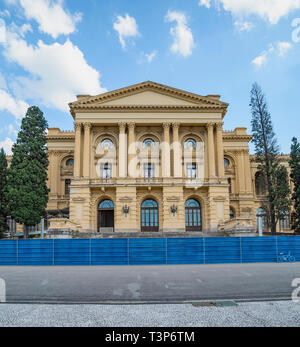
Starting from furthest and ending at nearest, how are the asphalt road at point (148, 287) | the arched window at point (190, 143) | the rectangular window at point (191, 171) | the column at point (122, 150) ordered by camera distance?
the arched window at point (190, 143) < the rectangular window at point (191, 171) < the column at point (122, 150) < the asphalt road at point (148, 287)

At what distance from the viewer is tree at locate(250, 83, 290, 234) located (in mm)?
36000

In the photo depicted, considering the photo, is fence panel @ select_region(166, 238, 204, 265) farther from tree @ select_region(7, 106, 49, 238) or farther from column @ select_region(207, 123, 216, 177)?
tree @ select_region(7, 106, 49, 238)

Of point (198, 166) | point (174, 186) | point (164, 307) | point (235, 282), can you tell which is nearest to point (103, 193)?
point (174, 186)

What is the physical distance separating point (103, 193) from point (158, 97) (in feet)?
46.3

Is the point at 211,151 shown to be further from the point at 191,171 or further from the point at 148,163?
the point at 148,163

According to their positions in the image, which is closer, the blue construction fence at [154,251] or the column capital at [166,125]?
the blue construction fence at [154,251]

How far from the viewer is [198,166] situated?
38500 millimetres

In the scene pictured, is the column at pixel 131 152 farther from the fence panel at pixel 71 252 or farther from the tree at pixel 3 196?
the fence panel at pixel 71 252

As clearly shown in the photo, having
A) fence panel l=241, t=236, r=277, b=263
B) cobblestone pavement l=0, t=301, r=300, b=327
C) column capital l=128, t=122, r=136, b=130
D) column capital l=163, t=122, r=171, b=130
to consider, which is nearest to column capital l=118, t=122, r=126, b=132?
column capital l=128, t=122, r=136, b=130

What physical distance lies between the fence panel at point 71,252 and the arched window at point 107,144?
2191cm

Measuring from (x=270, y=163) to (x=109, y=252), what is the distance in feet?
91.0

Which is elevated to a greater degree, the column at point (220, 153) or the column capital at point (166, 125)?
A: the column capital at point (166, 125)

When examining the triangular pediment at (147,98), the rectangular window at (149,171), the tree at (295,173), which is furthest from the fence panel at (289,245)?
the triangular pediment at (147,98)

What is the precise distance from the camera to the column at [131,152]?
3659 centimetres
